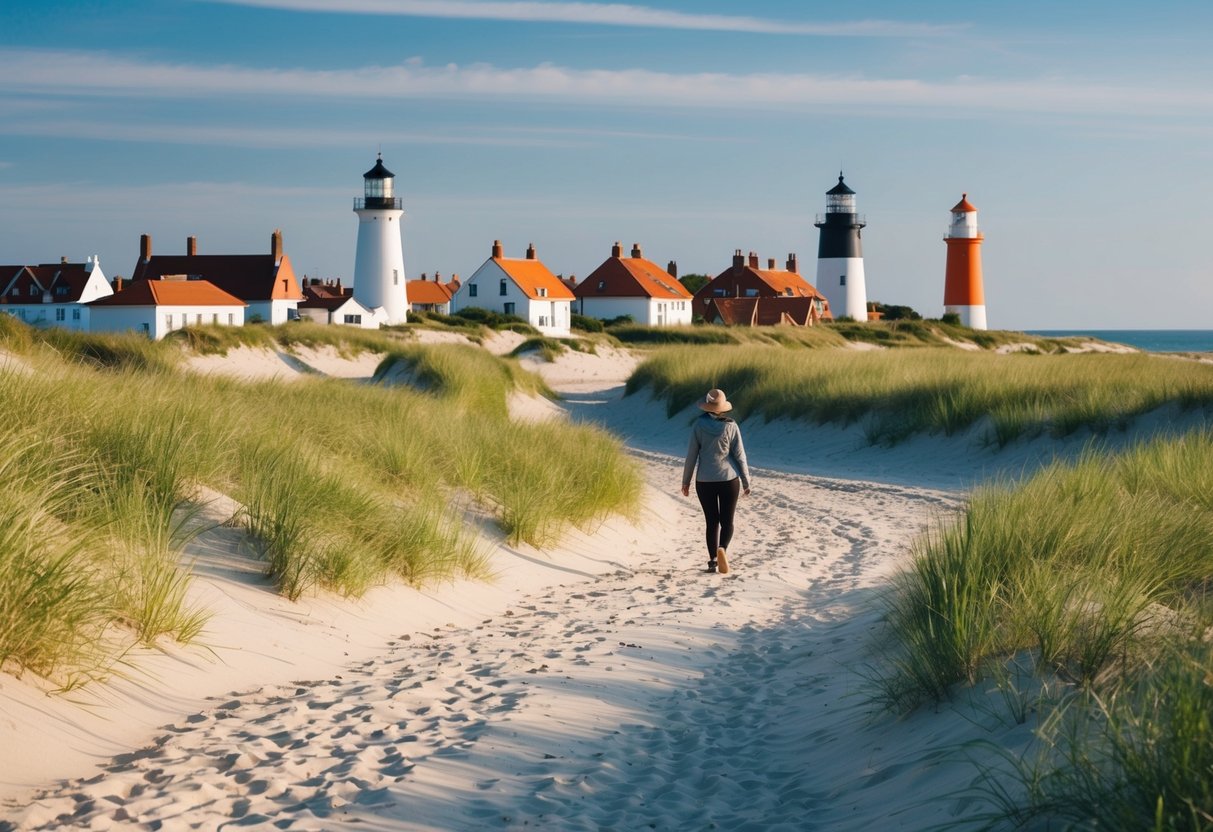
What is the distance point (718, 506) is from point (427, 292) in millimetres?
89217

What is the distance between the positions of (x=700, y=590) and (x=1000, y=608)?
173 inches

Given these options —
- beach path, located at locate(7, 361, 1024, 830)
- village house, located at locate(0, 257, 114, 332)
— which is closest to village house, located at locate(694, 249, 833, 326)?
village house, located at locate(0, 257, 114, 332)

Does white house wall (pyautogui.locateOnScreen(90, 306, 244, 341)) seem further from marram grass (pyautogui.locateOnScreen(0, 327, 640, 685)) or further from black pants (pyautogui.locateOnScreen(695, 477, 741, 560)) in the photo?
black pants (pyautogui.locateOnScreen(695, 477, 741, 560))

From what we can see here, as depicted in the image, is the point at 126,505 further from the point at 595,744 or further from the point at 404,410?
the point at 404,410

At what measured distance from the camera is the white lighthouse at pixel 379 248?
220 ft

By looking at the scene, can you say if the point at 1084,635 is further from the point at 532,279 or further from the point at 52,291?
the point at 52,291

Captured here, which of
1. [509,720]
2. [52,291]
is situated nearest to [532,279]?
[52,291]

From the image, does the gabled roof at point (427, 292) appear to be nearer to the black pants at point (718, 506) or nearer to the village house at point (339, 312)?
the village house at point (339, 312)

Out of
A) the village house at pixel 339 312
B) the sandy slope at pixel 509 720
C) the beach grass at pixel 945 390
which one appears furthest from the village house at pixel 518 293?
the sandy slope at pixel 509 720

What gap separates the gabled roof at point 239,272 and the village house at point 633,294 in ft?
63.4

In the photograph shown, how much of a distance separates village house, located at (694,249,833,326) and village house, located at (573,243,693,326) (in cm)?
248

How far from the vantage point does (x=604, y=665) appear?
719 centimetres

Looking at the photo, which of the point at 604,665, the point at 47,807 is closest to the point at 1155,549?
the point at 604,665

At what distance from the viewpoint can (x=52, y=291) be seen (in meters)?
74.5
